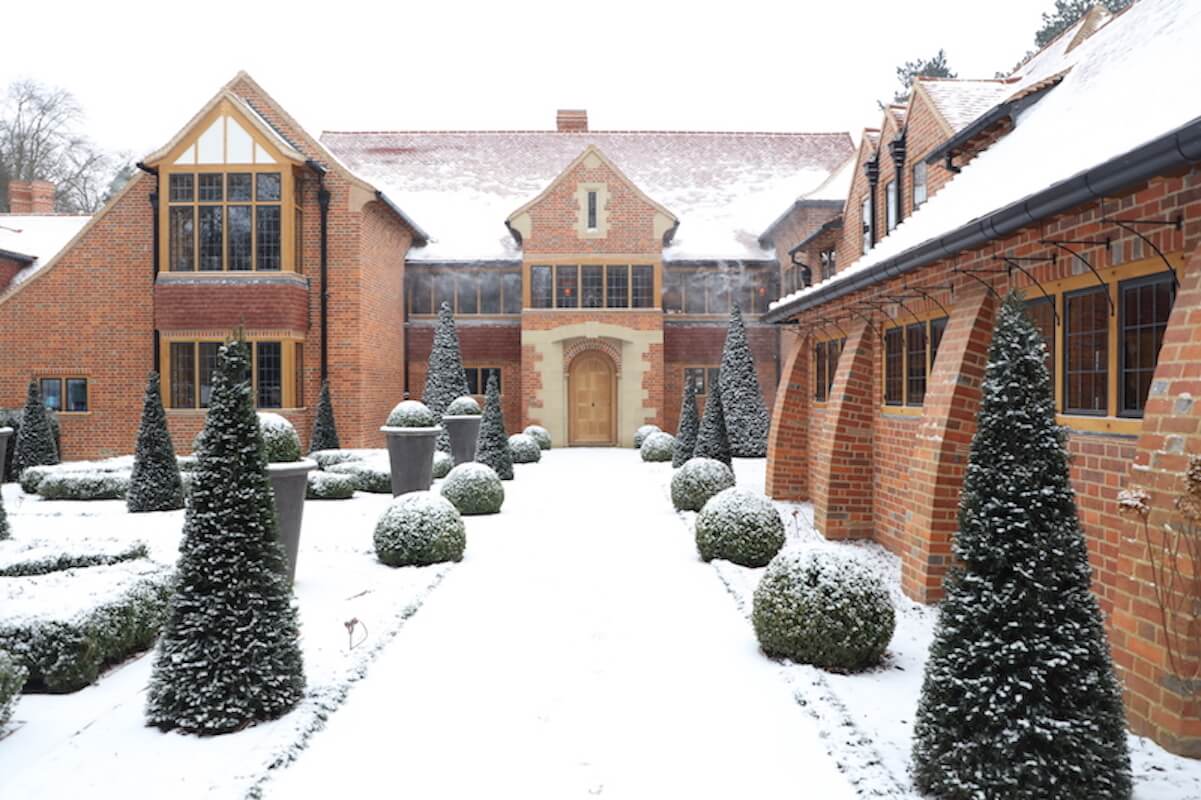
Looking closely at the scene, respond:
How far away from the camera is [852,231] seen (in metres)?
19.8

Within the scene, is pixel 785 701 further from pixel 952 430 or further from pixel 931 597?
pixel 952 430

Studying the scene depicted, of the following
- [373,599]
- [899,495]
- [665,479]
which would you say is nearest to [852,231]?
[665,479]

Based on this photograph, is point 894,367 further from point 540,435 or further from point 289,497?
point 540,435

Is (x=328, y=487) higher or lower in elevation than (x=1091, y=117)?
lower

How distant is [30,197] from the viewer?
34.2 m

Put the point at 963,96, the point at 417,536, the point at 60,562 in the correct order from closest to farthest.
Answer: the point at 60,562
the point at 417,536
the point at 963,96

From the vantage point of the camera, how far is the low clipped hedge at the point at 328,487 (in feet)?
54.3

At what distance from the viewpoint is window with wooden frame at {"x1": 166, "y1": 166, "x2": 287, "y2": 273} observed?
73.0ft

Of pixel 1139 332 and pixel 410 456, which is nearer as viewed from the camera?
pixel 1139 332

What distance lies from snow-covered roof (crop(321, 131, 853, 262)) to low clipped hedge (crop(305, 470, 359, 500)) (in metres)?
13.6

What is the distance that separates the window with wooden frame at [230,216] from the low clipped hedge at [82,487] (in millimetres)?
7361

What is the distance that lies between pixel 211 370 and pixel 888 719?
20889 millimetres

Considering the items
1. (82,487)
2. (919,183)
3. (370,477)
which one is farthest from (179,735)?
(919,183)

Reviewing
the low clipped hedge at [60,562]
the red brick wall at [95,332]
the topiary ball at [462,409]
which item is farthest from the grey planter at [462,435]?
the low clipped hedge at [60,562]
